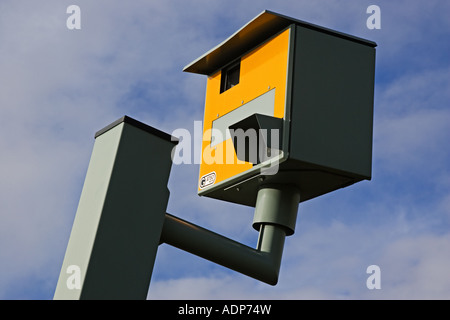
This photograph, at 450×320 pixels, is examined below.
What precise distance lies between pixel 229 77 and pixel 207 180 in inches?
14.7

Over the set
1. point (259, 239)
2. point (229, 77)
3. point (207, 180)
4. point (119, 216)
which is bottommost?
point (119, 216)

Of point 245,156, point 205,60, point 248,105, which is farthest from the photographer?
point 205,60

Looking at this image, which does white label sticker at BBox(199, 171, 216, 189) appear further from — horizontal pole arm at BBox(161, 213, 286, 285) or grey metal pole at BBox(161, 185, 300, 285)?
A: horizontal pole arm at BBox(161, 213, 286, 285)

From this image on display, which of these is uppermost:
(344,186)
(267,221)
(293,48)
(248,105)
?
(293,48)

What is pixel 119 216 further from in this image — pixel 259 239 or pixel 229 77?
pixel 229 77

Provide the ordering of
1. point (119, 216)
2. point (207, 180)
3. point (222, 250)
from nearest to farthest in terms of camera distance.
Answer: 1. point (119, 216)
2. point (222, 250)
3. point (207, 180)

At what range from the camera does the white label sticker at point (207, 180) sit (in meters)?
2.21

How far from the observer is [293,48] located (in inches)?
76.7

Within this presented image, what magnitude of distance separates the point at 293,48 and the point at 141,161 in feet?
3.51

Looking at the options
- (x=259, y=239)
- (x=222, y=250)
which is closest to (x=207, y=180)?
(x=259, y=239)

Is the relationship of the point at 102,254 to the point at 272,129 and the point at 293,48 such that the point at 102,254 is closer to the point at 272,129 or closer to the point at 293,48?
the point at 272,129

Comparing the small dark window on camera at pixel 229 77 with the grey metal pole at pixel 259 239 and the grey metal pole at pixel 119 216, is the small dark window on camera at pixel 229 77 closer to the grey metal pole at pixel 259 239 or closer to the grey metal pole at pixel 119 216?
the grey metal pole at pixel 259 239

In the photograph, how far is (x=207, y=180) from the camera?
2.24 m
